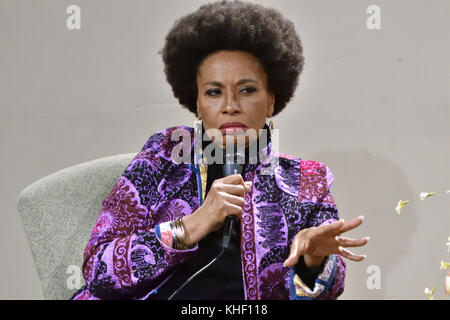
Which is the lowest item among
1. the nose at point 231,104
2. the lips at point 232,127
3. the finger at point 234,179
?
the finger at point 234,179

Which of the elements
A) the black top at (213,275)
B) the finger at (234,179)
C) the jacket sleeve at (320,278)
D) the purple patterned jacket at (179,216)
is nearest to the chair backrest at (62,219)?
the purple patterned jacket at (179,216)

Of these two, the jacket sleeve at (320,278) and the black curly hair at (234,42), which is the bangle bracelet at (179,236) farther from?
the black curly hair at (234,42)

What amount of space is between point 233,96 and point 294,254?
1.63 ft

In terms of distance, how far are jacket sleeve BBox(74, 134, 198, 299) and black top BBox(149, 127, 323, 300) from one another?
49 mm

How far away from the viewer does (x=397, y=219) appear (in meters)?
2.22

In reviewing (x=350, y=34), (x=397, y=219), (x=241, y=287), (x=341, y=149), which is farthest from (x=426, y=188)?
(x=241, y=287)

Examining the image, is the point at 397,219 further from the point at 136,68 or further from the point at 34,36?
the point at 34,36

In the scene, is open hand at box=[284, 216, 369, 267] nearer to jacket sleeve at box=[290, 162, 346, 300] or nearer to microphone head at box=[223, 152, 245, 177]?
jacket sleeve at box=[290, 162, 346, 300]

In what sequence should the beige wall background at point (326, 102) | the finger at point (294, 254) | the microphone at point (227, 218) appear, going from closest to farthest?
the finger at point (294, 254), the microphone at point (227, 218), the beige wall background at point (326, 102)

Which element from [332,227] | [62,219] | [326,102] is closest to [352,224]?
[332,227]

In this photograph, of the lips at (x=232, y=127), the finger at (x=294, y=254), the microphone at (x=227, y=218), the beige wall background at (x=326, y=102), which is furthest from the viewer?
the beige wall background at (x=326, y=102)

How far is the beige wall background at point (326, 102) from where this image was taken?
2.21 m

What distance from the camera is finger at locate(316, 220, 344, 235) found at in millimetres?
1264

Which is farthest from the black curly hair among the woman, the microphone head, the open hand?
the open hand
